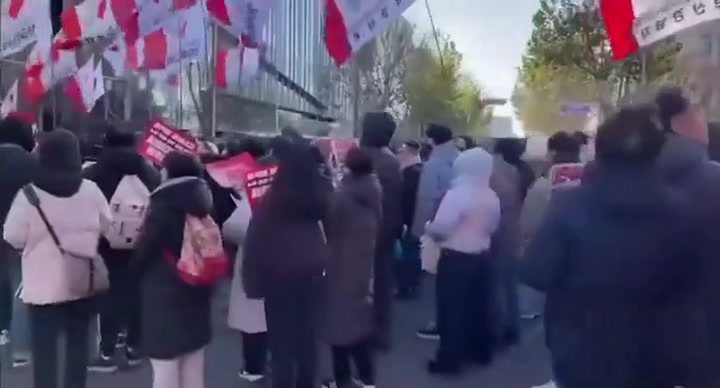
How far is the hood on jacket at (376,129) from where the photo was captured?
Result: 10.1 m

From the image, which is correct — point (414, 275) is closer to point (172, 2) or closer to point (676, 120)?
point (172, 2)

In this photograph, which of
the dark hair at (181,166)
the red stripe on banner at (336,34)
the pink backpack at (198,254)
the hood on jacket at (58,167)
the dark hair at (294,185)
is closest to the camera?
the pink backpack at (198,254)

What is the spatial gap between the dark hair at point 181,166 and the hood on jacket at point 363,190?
131 centimetres

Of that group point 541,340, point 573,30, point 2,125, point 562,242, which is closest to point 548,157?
point 541,340

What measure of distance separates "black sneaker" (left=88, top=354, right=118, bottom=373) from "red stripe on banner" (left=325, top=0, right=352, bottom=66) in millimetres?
3203

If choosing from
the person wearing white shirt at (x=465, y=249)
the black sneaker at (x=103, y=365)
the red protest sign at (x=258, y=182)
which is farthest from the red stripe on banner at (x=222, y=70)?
the red protest sign at (x=258, y=182)

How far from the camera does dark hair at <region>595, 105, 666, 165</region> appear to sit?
194 inches

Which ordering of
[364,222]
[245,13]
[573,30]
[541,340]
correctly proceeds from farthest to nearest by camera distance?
[573,30]
[245,13]
[541,340]
[364,222]

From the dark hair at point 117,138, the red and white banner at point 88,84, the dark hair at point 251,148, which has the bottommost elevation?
the dark hair at point 251,148

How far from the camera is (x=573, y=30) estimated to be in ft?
92.4

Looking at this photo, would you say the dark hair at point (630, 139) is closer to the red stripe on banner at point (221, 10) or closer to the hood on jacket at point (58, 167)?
the hood on jacket at point (58, 167)

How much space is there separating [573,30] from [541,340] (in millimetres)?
17721

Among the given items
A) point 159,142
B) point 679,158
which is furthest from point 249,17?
point 679,158

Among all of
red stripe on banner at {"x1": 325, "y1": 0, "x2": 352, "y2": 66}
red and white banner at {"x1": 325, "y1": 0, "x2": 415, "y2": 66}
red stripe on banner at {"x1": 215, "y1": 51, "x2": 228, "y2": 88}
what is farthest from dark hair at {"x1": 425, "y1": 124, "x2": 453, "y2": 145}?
red stripe on banner at {"x1": 215, "y1": 51, "x2": 228, "y2": 88}
